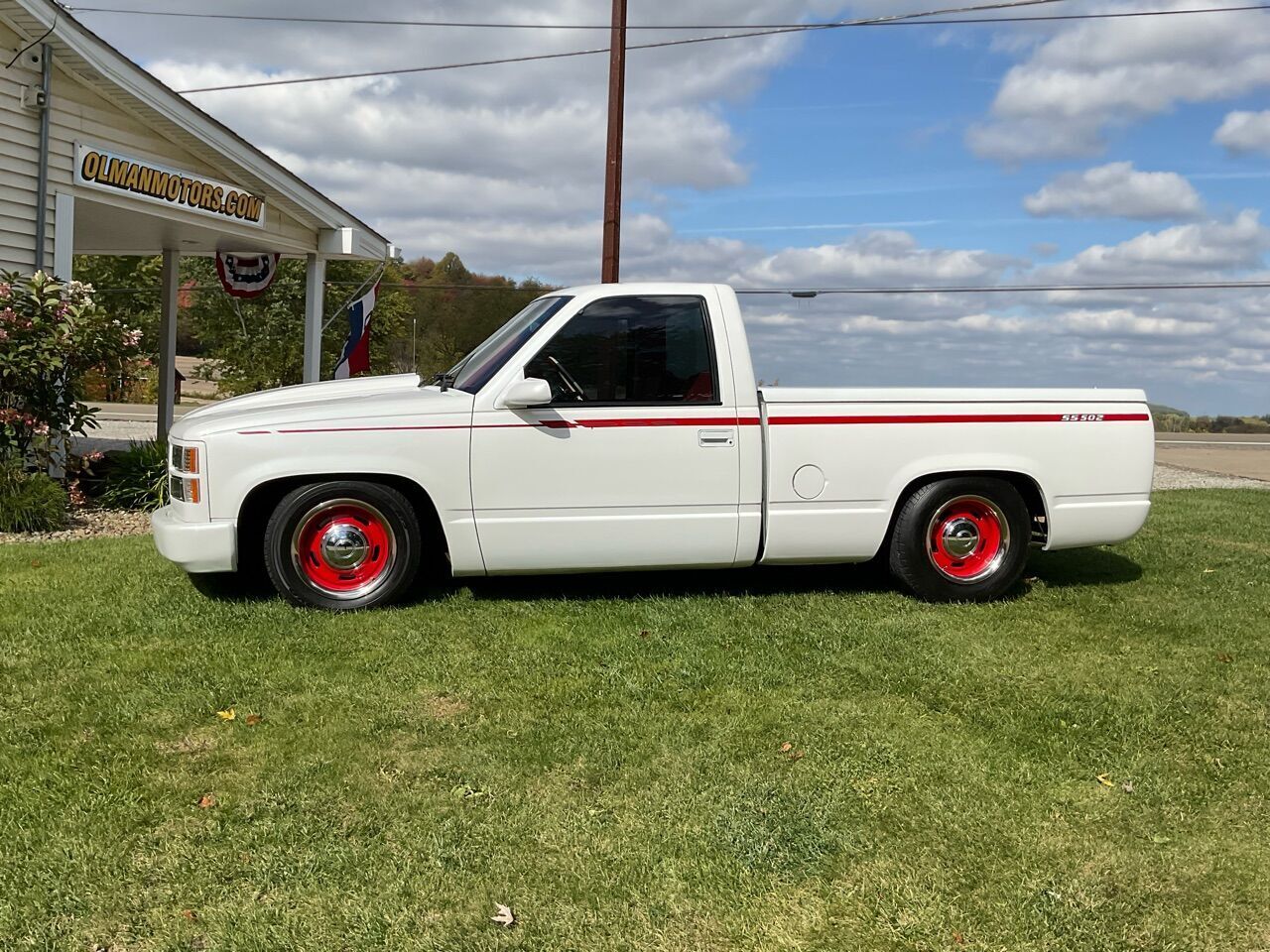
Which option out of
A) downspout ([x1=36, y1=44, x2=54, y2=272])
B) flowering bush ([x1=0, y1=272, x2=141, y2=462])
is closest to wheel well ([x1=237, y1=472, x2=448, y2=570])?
flowering bush ([x1=0, y1=272, x2=141, y2=462])

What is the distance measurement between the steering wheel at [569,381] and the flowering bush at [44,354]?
4.95 meters

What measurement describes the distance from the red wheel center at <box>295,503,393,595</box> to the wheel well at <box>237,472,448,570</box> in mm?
187

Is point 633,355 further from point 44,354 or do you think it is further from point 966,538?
point 44,354

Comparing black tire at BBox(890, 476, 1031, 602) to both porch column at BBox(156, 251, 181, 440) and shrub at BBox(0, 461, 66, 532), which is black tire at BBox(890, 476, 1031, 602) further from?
porch column at BBox(156, 251, 181, 440)

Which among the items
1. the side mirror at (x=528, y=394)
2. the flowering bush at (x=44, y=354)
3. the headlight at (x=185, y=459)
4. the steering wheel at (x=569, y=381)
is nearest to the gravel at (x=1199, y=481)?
the steering wheel at (x=569, y=381)

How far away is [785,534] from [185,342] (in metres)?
60.3

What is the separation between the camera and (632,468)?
5734mm

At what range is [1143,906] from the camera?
293 centimetres

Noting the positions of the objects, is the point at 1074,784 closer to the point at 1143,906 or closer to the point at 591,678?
the point at 1143,906

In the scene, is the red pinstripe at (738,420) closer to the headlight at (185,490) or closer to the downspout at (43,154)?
the headlight at (185,490)

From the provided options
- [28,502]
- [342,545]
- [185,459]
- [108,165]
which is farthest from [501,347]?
[108,165]

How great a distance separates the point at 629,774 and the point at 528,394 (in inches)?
93.5

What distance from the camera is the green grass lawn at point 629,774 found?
112 inches

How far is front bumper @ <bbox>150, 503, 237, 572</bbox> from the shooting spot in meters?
5.45
